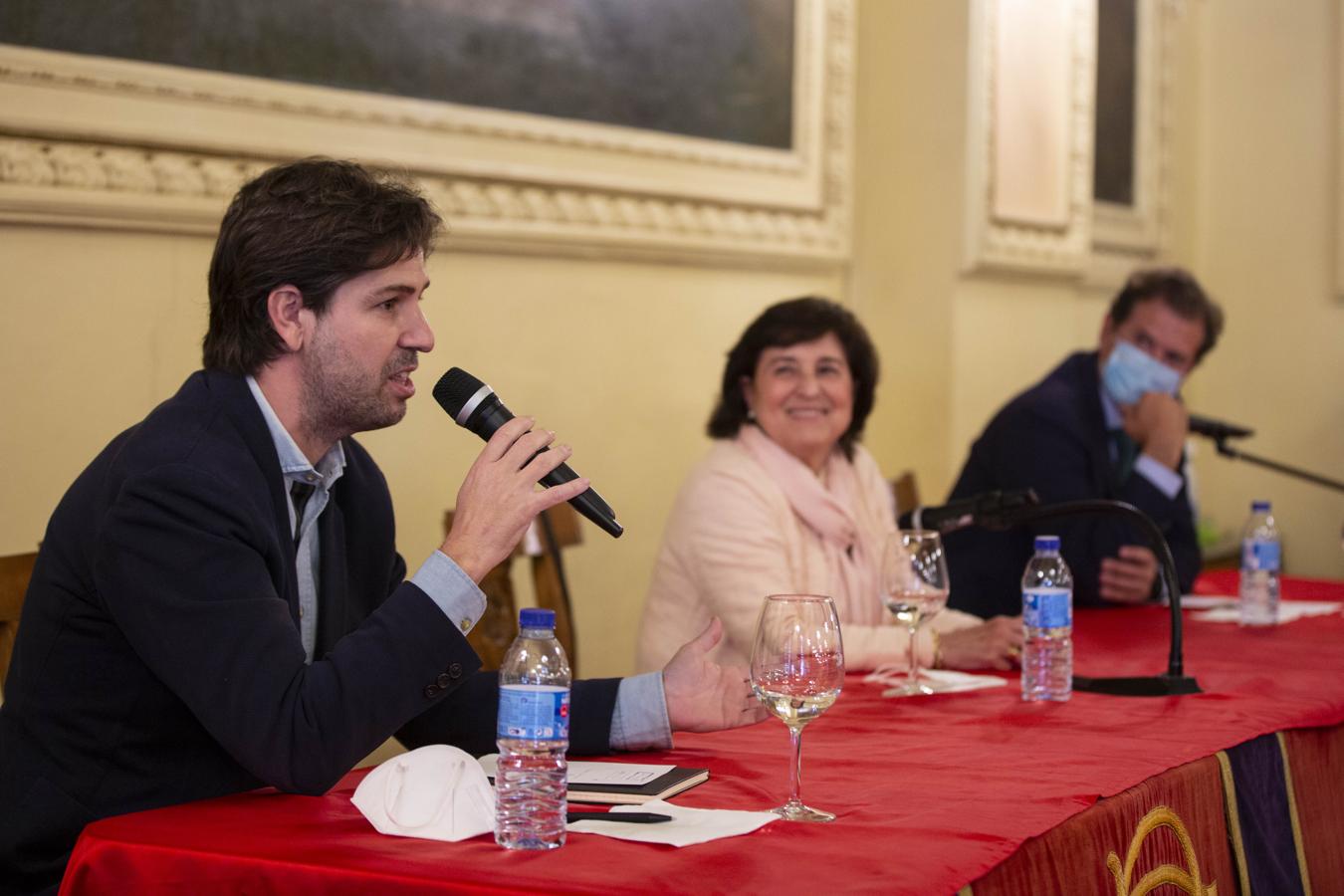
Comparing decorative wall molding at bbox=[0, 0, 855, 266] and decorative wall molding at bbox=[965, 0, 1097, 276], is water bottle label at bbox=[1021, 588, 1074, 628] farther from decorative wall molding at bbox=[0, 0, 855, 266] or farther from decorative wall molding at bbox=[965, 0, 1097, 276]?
decorative wall molding at bbox=[965, 0, 1097, 276]

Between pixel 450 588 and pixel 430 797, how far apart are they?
286mm

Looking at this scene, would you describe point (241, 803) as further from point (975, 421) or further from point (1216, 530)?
point (1216, 530)

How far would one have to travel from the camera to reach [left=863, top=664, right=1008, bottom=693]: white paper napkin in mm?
2652

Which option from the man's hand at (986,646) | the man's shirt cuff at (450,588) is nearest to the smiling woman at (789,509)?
the man's hand at (986,646)

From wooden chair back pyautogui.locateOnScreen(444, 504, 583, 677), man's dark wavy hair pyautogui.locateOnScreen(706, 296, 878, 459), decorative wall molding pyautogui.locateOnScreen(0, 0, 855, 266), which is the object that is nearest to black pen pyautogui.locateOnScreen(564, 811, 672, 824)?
wooden chair back pyautogui.locateOnScreen(444, 504, 583, 677)

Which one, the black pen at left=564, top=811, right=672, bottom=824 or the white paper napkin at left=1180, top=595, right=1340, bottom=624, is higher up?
the white paper napkin at left=1180, top=595, right=1340, bottom=624

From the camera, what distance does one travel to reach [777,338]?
347 cm

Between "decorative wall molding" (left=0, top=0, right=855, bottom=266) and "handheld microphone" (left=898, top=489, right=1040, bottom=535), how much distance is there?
1576 mm

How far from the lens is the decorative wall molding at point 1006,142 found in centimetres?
498

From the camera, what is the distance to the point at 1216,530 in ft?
20.5

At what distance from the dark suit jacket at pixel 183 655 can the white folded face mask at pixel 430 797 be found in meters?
0.12

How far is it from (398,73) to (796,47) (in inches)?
60.9

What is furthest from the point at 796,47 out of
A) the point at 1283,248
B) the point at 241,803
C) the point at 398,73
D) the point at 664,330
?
the point at 241,803

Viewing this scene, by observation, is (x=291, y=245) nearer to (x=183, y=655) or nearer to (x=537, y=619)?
(x=183, y=655)
